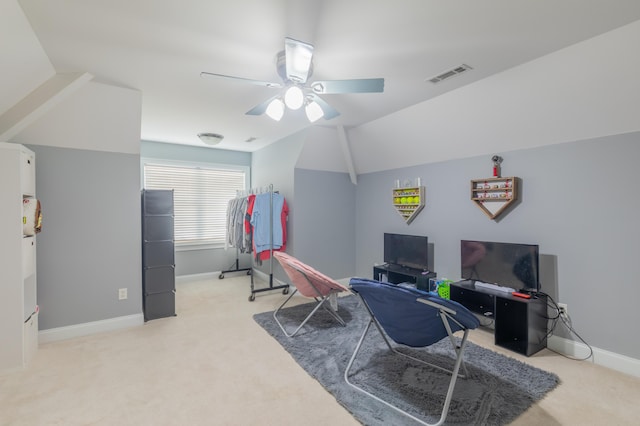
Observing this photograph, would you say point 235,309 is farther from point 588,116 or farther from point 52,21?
point 588,116

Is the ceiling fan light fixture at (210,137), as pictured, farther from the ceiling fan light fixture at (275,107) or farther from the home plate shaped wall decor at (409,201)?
the home plate shaped wall decor at (409,201)

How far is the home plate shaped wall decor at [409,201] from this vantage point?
156 inches

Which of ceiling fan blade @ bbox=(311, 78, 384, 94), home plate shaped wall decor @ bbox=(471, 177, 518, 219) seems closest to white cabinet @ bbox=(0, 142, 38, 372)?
ceiling fan blade @ bbox=(311, 78, 384, 94)

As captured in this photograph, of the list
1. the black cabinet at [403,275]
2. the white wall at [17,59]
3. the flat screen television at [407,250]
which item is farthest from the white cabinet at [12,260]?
the flat screen television at [407,250]

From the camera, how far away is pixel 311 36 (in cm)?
200

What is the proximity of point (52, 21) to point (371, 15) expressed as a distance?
1969mm

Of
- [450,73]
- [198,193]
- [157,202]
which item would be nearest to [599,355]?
[450,73]

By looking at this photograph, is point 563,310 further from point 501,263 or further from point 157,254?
point 157,254

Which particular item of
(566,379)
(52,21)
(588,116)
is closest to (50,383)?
(52,21)

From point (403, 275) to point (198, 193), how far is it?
3.93 meters

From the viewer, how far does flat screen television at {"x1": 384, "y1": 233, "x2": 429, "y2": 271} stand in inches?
151

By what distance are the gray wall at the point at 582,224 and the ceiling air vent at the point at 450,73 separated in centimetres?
112

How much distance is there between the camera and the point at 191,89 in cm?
288

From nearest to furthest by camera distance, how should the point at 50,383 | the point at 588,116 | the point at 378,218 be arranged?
the point at 50,383 → the point at 588,116 → the point at 378,218
